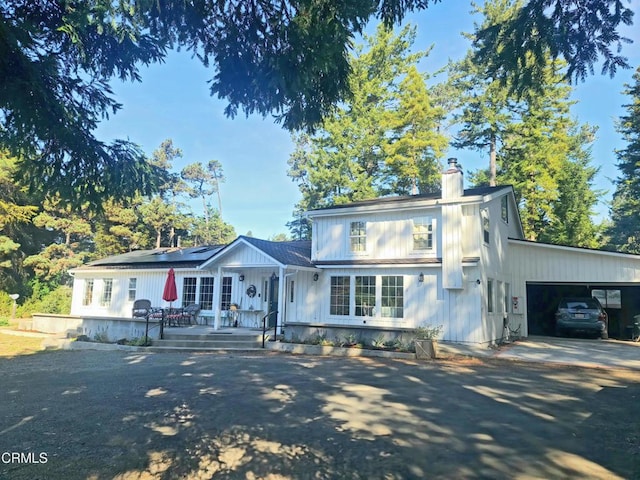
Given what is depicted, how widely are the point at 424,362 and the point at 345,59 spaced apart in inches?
339

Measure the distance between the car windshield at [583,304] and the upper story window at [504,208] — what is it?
13.0 ft

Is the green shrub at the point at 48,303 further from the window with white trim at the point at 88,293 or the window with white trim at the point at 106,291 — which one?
the window with white trim at the point at 106,291

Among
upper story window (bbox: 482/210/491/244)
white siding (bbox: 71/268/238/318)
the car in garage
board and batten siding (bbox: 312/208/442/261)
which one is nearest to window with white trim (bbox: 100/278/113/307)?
white siding (bbox: 71/268/238/318)

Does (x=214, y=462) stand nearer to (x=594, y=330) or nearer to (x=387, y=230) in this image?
(x=387, y=230)

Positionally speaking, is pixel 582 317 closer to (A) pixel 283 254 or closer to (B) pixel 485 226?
(B) pixel 485 226

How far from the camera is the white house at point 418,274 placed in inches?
553

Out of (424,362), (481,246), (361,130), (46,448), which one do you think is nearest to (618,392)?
(424,362)

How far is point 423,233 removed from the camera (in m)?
15.3

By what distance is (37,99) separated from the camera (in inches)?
186

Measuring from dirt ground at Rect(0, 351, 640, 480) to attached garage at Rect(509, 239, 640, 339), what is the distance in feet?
23.6

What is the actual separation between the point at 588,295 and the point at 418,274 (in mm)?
9288

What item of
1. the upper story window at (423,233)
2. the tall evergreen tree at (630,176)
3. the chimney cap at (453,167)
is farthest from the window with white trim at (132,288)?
the tall evergreen tree at (630,176)

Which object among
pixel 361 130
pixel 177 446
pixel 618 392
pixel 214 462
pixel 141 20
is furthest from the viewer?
pixel 361 130

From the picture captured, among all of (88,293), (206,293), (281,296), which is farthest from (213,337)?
(88,293)
